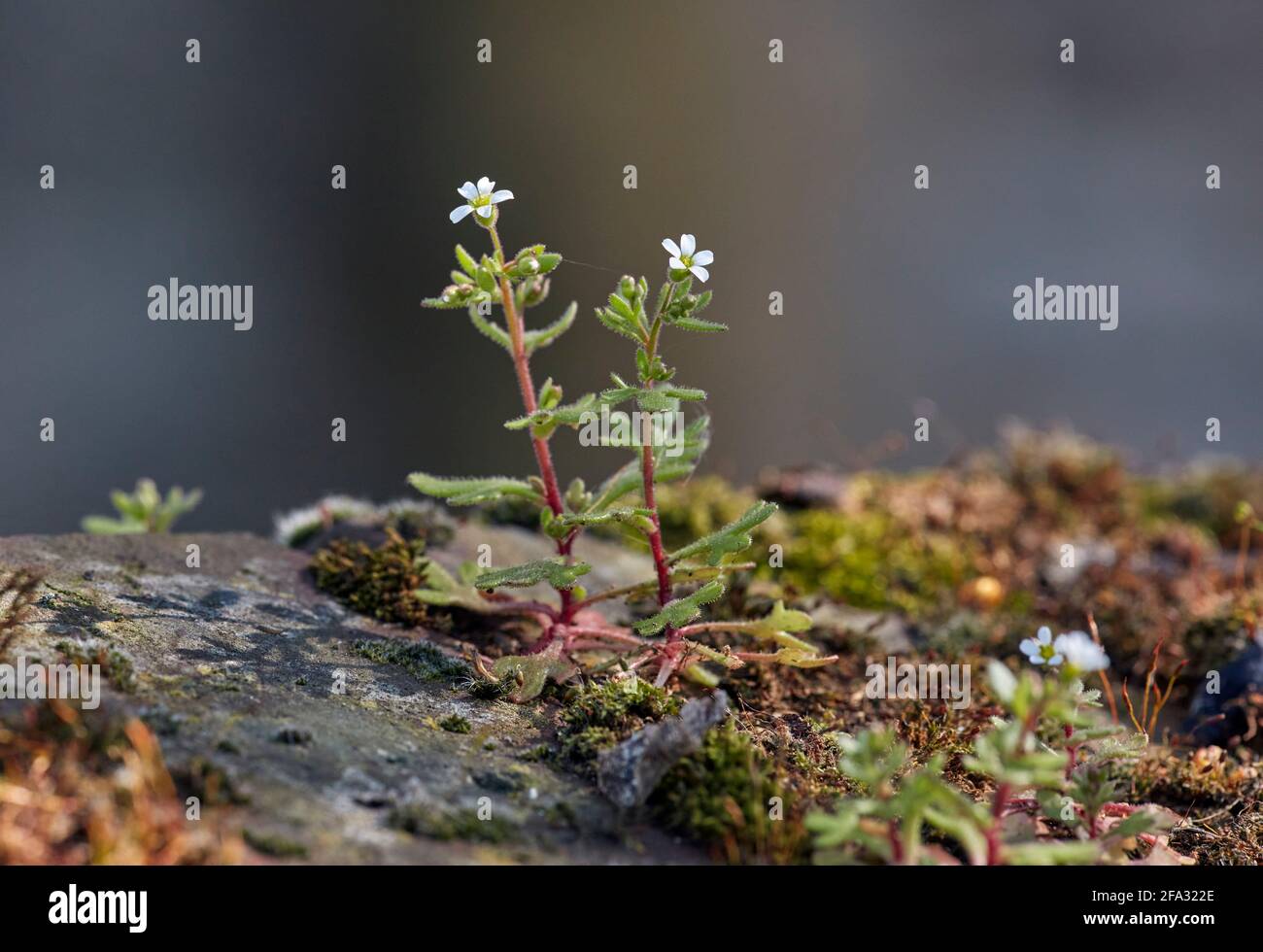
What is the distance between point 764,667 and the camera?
362 cm

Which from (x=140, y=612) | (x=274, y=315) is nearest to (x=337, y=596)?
(x=140, y=612)

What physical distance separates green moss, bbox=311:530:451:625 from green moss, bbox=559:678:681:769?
83 centimetres

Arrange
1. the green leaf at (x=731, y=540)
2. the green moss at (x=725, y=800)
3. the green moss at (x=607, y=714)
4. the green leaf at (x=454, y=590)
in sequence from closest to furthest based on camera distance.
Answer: the green moss at (x=725, y=800) < the green moss at (x=607, y=714) < the green leaf at (x=731, y=540) < the green leaf at (x=454, y=590)

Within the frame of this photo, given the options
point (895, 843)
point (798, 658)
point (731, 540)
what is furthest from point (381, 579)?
point (895, 843)

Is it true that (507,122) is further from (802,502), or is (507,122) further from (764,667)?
(764,667)

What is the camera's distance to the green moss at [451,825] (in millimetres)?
2439

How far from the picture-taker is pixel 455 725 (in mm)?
2996

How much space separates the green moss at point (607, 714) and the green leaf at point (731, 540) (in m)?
0.44

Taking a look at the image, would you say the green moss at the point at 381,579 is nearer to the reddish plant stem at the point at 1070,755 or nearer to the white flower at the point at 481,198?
the white flower at the point at 481,198

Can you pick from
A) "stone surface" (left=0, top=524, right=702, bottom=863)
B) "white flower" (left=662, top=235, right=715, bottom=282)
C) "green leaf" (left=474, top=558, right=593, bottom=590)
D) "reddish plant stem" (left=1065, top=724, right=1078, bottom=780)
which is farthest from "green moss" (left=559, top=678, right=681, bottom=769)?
"white flower" (left=662, top=235, right=715, bottom=282)

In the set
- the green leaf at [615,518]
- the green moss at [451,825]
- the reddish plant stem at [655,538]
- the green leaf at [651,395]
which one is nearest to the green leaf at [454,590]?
the green leaf at [615,518]

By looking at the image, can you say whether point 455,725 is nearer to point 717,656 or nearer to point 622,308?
point 717,656

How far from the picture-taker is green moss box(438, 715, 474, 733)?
299 centimetres
